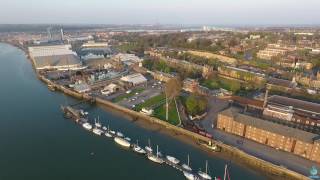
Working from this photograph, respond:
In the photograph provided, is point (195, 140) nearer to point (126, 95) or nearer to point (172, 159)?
point (172, 159)

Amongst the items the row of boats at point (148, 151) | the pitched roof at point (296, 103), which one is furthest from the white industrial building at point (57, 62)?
the pitched roof at point (296, 103)

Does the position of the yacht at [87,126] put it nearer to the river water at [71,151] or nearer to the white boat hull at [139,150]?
the river water at [71,151]

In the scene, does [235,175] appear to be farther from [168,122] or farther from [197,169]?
[168,122]

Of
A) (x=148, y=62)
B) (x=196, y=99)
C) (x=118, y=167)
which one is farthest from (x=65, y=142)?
(x=148, y=62)

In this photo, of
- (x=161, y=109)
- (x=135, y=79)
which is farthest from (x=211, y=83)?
(x=161, y=109)

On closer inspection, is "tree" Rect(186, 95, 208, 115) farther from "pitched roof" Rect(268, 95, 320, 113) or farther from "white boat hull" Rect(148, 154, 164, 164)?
"white boat hull" Rect(148, 154, 164, 164)
